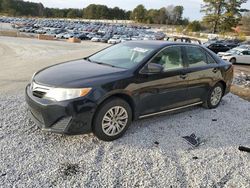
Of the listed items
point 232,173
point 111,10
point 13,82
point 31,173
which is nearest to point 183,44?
point 232,173

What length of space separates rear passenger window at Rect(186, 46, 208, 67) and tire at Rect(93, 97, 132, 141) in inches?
70.4

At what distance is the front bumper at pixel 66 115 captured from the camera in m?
3.60

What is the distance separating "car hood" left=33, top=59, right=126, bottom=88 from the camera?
3748 mm

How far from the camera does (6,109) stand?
5.00m

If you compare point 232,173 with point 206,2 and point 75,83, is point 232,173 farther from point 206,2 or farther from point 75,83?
point 206,2

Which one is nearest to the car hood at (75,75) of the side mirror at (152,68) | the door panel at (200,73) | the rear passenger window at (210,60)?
the side mirror at (152,68)

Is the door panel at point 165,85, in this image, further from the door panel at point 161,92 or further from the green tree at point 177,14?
the green tree at point 177,14

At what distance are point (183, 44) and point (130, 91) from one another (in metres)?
1.74

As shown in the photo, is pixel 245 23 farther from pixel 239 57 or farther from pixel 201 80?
pixel 201 80

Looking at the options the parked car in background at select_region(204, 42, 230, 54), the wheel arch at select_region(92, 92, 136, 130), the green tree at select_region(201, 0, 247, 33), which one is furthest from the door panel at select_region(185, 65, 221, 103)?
the green tree at select_region(201, 0, 247, 33)

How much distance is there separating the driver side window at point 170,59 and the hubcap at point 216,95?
4.51ft

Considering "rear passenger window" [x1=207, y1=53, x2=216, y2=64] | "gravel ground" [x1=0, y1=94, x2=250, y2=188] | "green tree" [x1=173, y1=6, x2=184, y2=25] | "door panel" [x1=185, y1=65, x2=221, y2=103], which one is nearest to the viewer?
"gravel ground" [x1=0, y1=94, x2=250, y2=188]

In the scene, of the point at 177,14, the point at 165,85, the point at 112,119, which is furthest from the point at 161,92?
the point at 177,14

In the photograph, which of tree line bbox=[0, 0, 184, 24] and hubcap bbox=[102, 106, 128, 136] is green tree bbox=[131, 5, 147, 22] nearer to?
tree line bbox=[0, 0, 184, 24]
